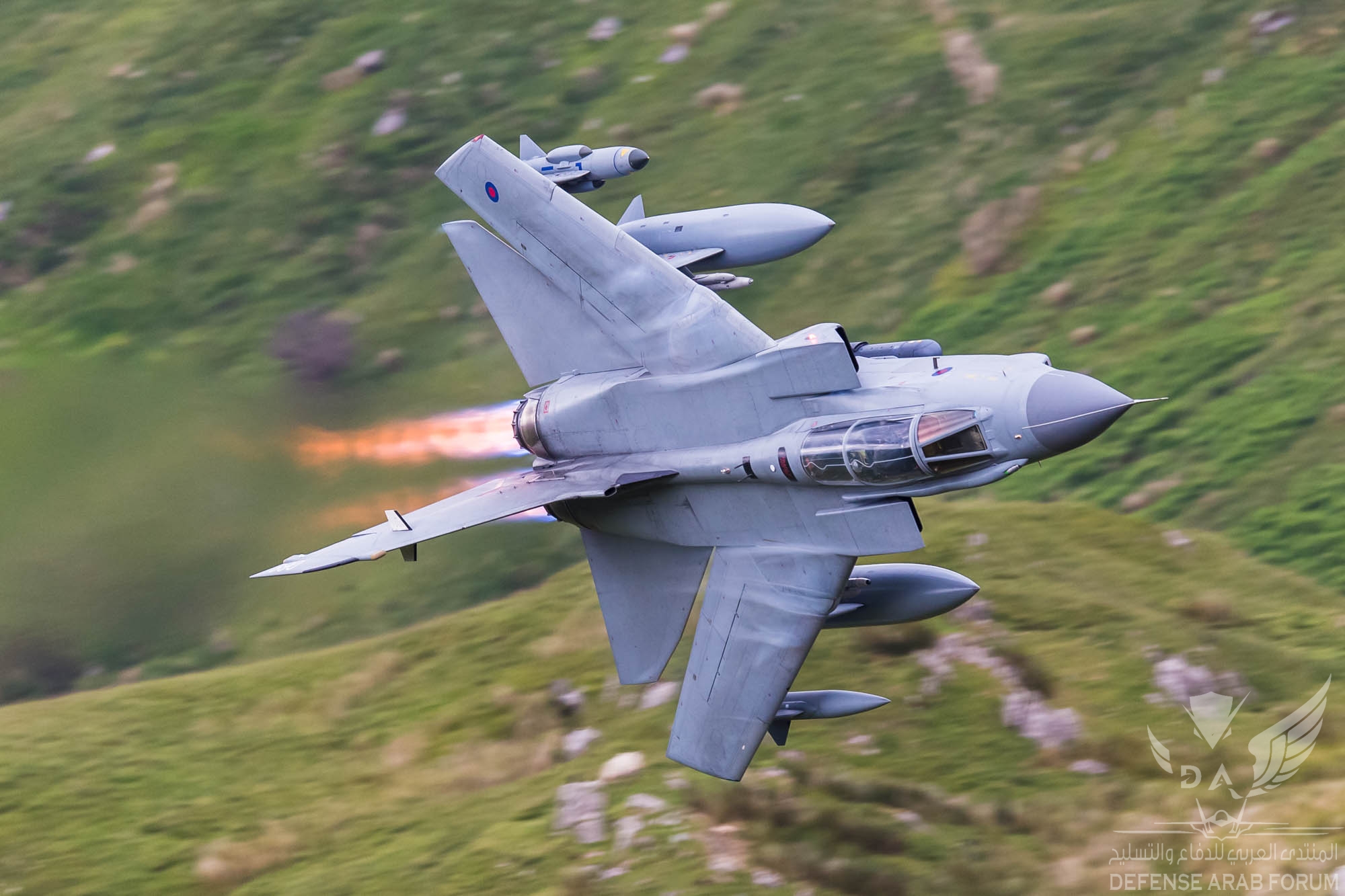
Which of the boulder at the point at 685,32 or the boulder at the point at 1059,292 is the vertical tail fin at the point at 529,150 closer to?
the boulder at the point at 1059,292

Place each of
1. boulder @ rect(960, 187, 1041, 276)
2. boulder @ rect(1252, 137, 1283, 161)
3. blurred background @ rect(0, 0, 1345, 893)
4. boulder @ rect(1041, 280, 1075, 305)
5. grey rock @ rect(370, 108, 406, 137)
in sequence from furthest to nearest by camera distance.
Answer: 1. grey rock @ rect(370, 108, 406, 137)
2. boulder @ rect(960, 187, 1041, 276)
3. boulder @ rect(1252, 137, 1283, 161)
4. boulder @ rect(1041, 280, 1075, 305)
5. blurred background @ rect(0, 0, 1345, 893)

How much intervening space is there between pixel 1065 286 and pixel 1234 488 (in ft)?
27.7

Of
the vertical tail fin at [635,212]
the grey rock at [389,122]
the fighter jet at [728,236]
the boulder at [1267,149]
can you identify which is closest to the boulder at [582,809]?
the fighter jet at [728,236]

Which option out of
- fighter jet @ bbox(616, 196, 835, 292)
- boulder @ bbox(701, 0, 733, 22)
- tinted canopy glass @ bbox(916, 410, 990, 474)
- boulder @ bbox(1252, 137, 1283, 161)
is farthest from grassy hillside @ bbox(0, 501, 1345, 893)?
boulder @ bbox(701, 0, 733, 22)

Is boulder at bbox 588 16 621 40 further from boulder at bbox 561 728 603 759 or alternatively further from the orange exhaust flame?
boulder at bbox 561 728 603 759

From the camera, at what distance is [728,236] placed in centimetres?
2483

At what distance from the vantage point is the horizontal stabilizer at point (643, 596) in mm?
22797

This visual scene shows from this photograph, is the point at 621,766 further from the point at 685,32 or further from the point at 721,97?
the point at 685,32

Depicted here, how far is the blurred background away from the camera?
2272cm

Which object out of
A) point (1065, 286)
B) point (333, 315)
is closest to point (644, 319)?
point (1065, 286)

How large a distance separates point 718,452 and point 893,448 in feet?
10.8

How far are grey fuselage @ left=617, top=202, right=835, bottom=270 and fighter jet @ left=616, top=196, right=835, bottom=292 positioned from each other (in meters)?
0.01

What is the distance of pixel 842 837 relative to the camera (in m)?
21.3

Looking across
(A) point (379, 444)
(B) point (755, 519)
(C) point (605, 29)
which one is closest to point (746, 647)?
(B) point (755, 519)
